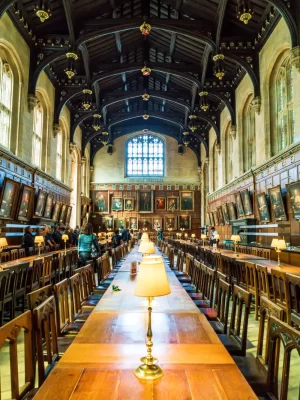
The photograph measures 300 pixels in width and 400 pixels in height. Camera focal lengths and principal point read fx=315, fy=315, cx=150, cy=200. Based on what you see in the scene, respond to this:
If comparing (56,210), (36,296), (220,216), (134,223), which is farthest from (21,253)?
(134,223)

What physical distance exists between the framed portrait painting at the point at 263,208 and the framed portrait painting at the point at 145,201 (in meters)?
14.0

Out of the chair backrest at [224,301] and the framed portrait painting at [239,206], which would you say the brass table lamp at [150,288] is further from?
the framed portrait painting at [239,206]

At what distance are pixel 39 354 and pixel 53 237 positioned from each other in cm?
1025

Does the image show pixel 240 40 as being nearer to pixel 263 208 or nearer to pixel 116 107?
pixel 263 208

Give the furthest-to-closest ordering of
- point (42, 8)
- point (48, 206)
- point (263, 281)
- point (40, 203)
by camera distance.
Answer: point (48, 206) < point (40, 203) < point (42, 8) < point (263, 281)

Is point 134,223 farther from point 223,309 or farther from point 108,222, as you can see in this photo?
point 223,309

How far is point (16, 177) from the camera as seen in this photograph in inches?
421

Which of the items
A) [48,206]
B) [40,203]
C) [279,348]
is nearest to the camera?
[279,348]

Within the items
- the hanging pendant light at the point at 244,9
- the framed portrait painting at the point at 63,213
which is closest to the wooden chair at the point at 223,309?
the hanging pendant light at the point at 244,9

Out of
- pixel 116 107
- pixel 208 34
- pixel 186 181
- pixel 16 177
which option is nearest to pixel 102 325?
pixel 16 177

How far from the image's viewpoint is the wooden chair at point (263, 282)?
4750mm

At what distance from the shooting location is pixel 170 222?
2528cm

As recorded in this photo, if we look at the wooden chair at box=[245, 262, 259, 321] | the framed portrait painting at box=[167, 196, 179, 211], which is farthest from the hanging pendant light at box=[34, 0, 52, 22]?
the framed portrait painting at box=[167, 196, 179, 211]

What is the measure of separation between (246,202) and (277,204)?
308cm
